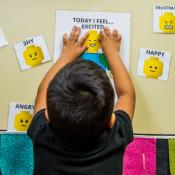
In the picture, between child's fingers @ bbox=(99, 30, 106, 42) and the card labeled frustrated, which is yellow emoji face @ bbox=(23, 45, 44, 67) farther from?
child's fingers @ bbox=(99, 30, 106, 42)

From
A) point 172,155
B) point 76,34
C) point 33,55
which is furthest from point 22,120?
point 172,155

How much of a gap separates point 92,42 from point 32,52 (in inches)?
7.2

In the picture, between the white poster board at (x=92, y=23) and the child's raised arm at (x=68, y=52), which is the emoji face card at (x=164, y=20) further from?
the child's raised arm at (x=68, y=52)

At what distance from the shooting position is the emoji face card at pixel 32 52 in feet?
3.66

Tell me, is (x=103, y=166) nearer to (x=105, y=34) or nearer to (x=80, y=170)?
(x=80, y=170)

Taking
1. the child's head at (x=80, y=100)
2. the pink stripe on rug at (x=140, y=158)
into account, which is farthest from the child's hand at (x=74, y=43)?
the pink stripe on rug at (x=140, y=158)

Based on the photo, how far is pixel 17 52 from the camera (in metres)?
1.12

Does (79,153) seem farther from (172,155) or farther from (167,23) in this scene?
(172,155)

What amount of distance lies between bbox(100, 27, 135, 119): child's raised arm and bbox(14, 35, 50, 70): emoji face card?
18cm

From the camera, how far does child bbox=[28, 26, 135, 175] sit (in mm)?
776

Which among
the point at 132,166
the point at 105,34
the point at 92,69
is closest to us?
the point at 92,69

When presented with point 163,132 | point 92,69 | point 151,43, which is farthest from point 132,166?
point 92,69

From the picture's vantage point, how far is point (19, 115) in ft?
3.76

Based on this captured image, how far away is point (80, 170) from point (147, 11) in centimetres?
54
